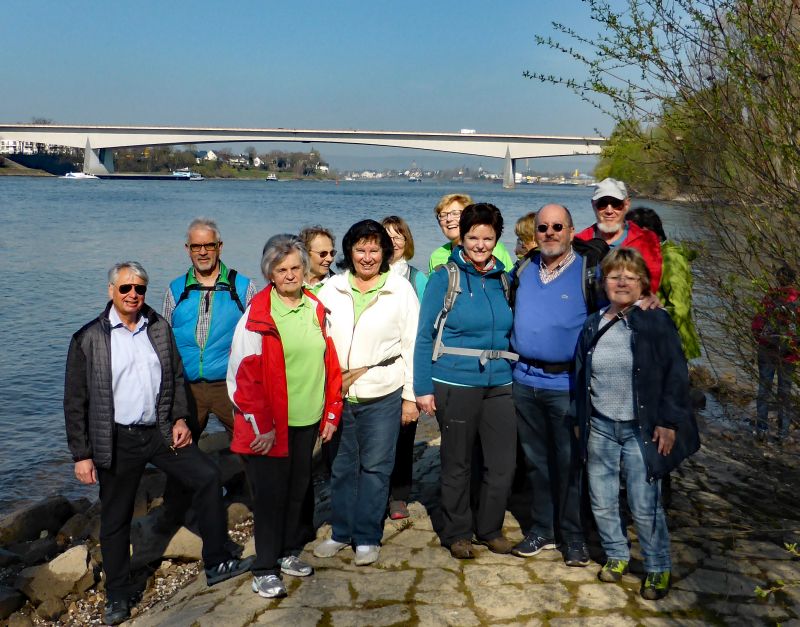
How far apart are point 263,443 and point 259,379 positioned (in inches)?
13.2

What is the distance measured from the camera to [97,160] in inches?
3145

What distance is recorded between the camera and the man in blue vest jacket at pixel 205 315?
15.7ft

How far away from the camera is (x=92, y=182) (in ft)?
284

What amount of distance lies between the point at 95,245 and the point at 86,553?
24542mm

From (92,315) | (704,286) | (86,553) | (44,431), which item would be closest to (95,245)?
(92,315)

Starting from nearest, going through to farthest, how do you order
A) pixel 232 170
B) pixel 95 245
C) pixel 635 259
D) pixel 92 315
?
pixel 635 259 < pixel 92 315 < pixel 95 245 < pixel 232 170

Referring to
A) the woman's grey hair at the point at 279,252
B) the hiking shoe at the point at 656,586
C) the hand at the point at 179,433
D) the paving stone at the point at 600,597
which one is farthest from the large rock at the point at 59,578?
the hiking shoe at the point at 656,586

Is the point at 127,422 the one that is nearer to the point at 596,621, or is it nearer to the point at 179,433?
the point at 179,433

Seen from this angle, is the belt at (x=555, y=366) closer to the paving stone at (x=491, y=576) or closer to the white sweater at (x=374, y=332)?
the white sweater at (x=374, y=332)

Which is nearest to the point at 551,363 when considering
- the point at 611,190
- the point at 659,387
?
the point at 659,387

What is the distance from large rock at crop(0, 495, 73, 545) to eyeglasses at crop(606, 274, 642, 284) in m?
5.29

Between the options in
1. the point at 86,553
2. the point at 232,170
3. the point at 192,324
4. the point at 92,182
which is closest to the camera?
the point at 192,324

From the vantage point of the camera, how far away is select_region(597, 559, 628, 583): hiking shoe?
12.6 ft

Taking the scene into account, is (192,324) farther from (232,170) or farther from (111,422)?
(232,170)
